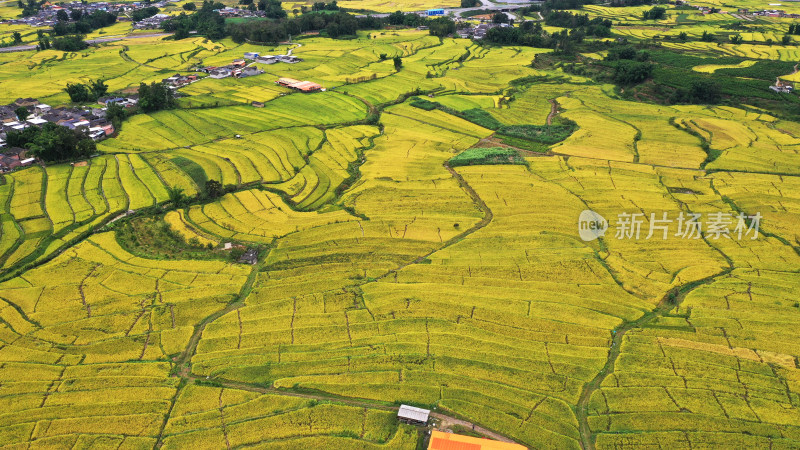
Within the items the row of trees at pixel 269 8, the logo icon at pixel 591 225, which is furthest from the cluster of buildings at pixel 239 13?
the logo icon at pixel 591 225

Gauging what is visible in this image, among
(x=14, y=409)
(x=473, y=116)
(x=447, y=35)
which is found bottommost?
(x=14, y=409)

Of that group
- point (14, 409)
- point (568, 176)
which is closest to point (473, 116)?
point (568, 176)

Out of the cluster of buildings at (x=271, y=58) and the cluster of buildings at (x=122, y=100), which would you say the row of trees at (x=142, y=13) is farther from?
the cluster of buildings at (x=122, y=100)

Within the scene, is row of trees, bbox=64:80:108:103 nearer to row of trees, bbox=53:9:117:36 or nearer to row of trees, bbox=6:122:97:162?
row of trees, bbox=6:122:97:162

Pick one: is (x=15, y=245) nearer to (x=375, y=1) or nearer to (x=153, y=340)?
(x=153, y=340)

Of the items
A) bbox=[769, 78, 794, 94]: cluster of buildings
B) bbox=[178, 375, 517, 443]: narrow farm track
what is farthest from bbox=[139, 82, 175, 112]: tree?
bbox=[769, 78, 794, 94]: cluster of buildings

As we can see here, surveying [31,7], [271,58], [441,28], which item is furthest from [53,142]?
[31,7]

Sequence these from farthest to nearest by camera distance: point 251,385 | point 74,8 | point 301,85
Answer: point 74,8, point 301,85, point 251,385

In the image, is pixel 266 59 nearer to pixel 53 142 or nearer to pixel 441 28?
pixel 441 28
